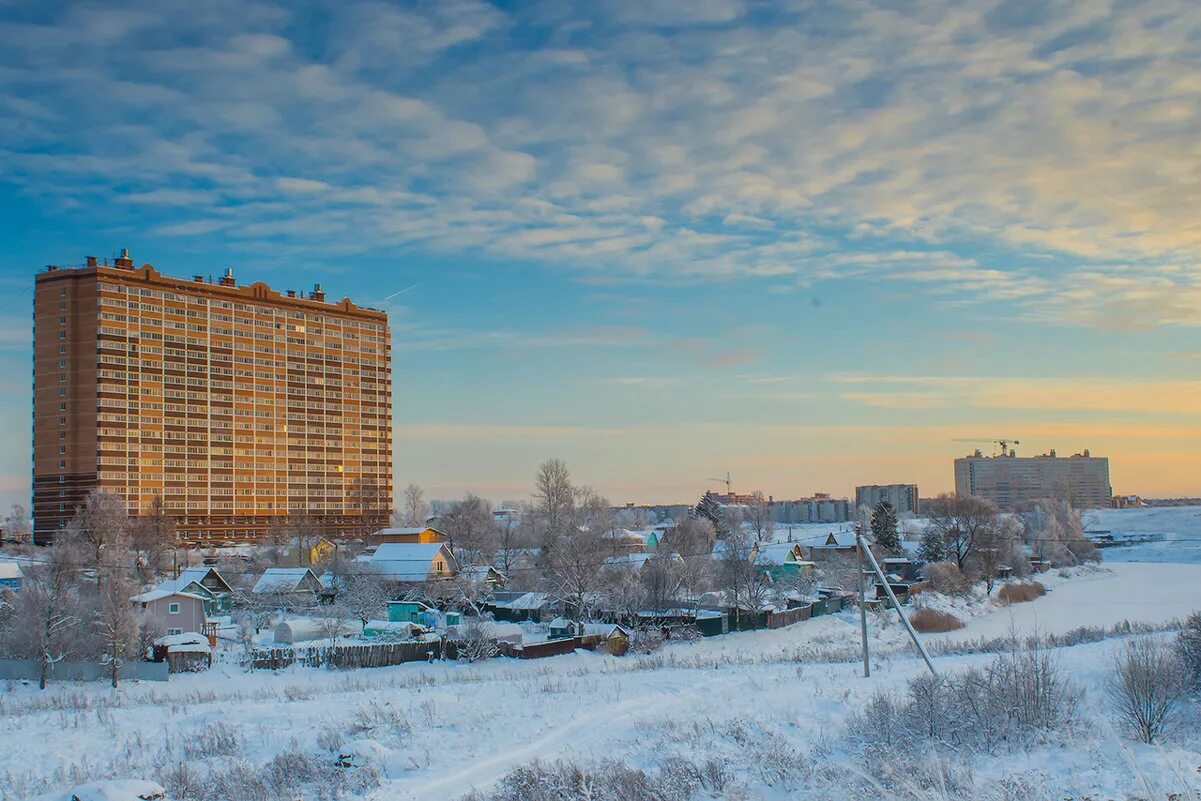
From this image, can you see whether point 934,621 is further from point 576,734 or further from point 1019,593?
point 576,734

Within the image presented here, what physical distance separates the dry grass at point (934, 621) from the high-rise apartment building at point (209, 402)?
77.3 meters

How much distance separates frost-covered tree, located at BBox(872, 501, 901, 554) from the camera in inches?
2963

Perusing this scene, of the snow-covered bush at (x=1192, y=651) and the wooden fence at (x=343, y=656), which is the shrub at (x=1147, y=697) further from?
the wooden fence at (x=343, y=656)

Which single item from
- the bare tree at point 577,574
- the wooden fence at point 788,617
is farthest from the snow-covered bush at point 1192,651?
the bare tree at point 577,574

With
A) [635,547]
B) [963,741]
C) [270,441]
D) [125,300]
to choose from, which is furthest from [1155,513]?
Result: [963,741]

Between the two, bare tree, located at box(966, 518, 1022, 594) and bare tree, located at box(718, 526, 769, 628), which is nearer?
bare tree, located at box(718, 526, 769, 628)

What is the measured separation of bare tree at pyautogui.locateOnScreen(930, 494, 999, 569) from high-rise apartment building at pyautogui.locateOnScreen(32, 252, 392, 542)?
67.2 m

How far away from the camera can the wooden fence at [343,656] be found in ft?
105

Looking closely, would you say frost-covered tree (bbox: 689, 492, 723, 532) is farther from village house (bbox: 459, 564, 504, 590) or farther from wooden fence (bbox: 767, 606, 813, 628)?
wooden fence (bbox: 767, 606, 813, 628)

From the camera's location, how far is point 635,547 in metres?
80.3

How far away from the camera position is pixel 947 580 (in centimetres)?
5750

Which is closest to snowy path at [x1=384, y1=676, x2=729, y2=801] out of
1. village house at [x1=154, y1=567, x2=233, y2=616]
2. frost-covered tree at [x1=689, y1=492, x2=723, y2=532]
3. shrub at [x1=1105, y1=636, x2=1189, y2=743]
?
shrub at [x1=1105, y1=636, x2=1189, y2=743]

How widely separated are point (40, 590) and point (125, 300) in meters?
72.0

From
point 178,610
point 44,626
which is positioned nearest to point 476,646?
point 44,626
